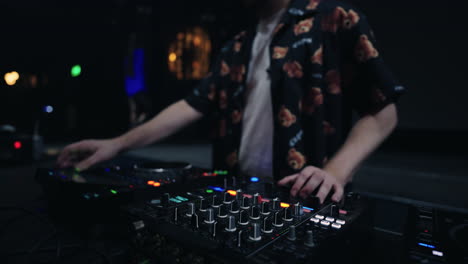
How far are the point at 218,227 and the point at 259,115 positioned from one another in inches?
29.9

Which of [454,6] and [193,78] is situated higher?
[454,6]

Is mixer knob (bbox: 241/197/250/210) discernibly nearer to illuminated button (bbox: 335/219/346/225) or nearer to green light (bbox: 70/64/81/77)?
illuminated button (bbox: 335/219/346/225)

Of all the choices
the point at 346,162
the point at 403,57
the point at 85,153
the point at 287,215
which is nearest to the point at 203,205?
the point at 287,215

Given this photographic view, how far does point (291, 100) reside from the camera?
993mm

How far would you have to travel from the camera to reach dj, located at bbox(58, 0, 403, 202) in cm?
84

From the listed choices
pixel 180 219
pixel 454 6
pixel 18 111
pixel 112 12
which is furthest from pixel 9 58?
pixel 454 6

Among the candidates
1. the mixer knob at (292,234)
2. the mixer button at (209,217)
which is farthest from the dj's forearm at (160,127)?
the mixer knob at (292,234)

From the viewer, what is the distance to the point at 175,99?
15.2 feet

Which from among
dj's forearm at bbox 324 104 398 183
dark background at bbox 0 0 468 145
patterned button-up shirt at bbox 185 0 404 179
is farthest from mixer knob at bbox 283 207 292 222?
dark background at bbox 0 0 468 145

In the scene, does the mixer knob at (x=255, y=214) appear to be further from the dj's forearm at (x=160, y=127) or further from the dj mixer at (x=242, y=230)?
the dj's forearm at (x=160, y=127)

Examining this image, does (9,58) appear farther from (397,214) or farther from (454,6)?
(454,6)

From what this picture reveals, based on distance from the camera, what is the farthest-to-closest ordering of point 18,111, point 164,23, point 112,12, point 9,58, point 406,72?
point 164,23 < point 112,12 < point 406,72 < point 18,111 < point 9,58

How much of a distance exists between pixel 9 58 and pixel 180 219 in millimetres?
686

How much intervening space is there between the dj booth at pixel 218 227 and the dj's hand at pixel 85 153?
0.18 m
